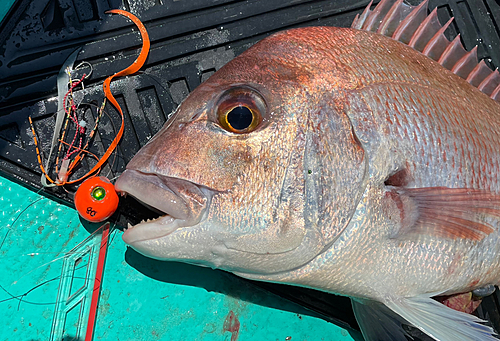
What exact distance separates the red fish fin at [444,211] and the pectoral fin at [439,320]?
31 cm

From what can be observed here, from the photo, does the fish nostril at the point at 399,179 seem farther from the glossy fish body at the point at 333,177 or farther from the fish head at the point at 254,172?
the fish head at the point at 254,172

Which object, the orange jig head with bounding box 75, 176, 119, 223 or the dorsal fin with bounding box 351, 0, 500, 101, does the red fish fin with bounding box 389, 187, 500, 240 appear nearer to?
the dorsal fin with bounding box 351, 0, 500, 101

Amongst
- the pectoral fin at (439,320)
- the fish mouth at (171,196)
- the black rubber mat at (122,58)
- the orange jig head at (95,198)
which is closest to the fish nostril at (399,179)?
the pectoral fin at (439,320)

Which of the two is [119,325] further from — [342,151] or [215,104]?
[342,151]

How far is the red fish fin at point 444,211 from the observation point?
144 centimetres

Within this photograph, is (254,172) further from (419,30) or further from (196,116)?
(419,30)

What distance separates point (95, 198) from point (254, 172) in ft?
3.08

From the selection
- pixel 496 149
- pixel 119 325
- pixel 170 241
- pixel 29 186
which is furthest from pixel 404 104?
pixel 29 186

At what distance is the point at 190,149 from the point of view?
1338 millimetres

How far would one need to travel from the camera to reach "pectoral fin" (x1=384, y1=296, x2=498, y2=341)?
1.51m

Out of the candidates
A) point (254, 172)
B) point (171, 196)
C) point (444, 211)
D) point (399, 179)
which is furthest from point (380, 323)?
point (171, 196)

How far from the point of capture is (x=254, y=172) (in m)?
1.31

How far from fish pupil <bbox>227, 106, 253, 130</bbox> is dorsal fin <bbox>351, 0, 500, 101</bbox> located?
Result: 0.86m

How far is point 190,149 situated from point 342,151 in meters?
0.56
